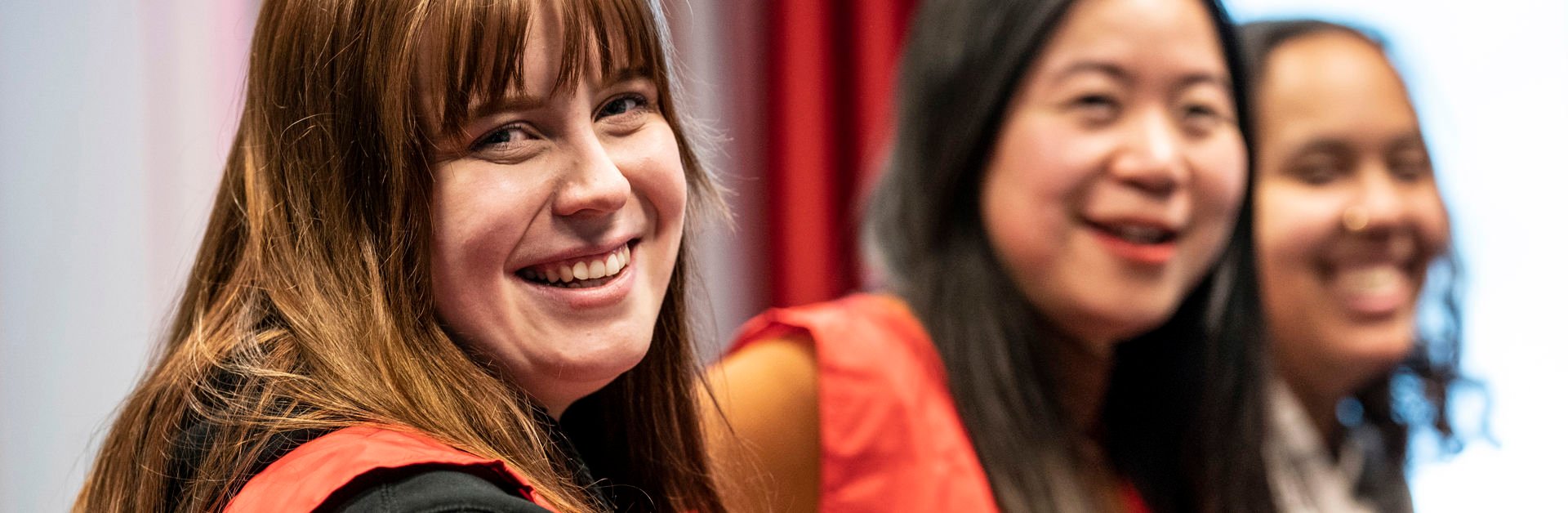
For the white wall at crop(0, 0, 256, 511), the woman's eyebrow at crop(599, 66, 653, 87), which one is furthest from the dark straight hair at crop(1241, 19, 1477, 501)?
the white wall at crop(0, 0, 256, 511)

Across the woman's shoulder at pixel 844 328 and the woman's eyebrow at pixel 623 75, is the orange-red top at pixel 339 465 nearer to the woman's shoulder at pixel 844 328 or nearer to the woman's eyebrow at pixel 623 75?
the woman's eyebrow at pixel 623 75

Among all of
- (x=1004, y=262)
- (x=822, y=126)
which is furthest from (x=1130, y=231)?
(x=822, y=126)

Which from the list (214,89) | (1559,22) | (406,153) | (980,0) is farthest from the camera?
(1559,22)

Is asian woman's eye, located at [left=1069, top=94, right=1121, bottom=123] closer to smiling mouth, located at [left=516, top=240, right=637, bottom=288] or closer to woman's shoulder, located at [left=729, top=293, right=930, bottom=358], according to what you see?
woman's shoulder, located at [left=729, top=293, right=930, bottom=358]

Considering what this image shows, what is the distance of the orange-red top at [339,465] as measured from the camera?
0.64 meters

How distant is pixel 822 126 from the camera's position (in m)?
2.48

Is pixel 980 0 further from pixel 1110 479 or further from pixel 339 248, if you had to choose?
pixel 339 248

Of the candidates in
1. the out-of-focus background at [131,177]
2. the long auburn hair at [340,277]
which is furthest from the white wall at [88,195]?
the long auburn hair at [340,277]

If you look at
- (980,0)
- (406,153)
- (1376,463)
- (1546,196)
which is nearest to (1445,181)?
(1376,463)

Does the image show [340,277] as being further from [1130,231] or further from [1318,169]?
[1318,169]

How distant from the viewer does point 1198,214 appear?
1.24m

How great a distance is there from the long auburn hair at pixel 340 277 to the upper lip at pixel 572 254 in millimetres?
65

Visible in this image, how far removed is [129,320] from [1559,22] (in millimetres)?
2129

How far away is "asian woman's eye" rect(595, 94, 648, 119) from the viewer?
857mm
